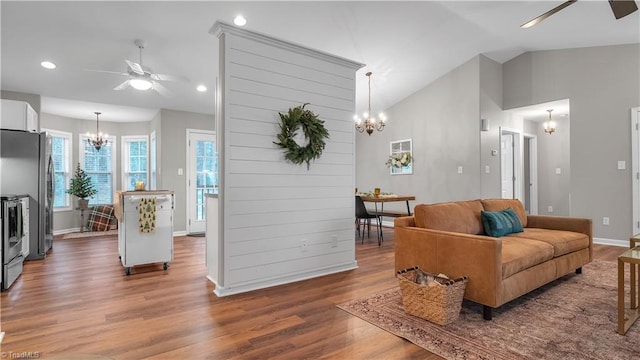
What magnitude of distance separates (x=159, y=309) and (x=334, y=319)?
1477 millimetres

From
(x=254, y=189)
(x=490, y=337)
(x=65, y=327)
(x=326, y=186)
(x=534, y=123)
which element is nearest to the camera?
(x=490, y=337)

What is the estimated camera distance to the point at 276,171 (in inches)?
137

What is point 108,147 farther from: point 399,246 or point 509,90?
point 509,90

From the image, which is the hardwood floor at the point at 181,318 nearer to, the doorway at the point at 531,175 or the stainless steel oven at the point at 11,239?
the stainless steel oven at the point at 11,239

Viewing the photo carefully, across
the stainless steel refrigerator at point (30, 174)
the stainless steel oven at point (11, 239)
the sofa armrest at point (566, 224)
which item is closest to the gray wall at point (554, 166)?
the sofa armrest at point (566, 224)

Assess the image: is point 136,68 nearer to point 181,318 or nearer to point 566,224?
point 181,318

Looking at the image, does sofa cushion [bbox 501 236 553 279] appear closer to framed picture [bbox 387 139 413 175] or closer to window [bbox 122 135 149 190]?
framed picture [bbox 387 139 413 175]

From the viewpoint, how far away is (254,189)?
10.9 feet

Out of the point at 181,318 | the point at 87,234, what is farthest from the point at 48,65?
the point at 181,318

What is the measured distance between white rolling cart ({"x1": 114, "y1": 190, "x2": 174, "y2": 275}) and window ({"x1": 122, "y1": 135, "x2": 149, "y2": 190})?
4556 millimetres

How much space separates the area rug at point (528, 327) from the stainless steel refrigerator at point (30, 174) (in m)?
4.50

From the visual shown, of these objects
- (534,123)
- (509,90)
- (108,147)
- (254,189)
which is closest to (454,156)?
(509,90)

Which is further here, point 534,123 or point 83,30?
point 534,123

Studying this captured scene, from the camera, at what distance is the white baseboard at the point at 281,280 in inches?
124
